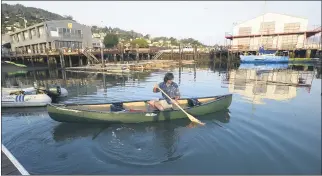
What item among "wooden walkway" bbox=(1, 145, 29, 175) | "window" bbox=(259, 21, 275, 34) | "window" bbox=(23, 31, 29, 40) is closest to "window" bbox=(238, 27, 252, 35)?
"window" bbox=(259, 21, 275, 34)

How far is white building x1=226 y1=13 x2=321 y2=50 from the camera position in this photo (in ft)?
131

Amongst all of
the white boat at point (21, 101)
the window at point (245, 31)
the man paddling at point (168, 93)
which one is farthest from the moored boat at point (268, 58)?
the white boat at point (21, 101)

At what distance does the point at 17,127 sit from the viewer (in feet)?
29.5

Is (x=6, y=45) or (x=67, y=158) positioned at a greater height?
(x=6, y=45)

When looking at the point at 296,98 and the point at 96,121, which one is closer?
the point at 96,121

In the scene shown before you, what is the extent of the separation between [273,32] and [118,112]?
42.4 meters

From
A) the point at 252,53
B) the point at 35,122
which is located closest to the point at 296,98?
the point at 35,122

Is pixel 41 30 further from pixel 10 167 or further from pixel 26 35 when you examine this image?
pixel 10 167

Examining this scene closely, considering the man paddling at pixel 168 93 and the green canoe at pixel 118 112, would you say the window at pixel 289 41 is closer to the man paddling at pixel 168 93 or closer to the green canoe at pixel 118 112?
the green canoe at pixel 118 112

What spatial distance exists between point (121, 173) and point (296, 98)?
38.7 ft

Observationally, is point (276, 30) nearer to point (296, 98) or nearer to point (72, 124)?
point (296, 98)

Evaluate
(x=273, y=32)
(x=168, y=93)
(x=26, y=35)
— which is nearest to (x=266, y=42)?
(x=273, y=32)

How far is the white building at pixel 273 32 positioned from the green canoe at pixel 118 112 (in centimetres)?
3575

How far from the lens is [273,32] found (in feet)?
137
